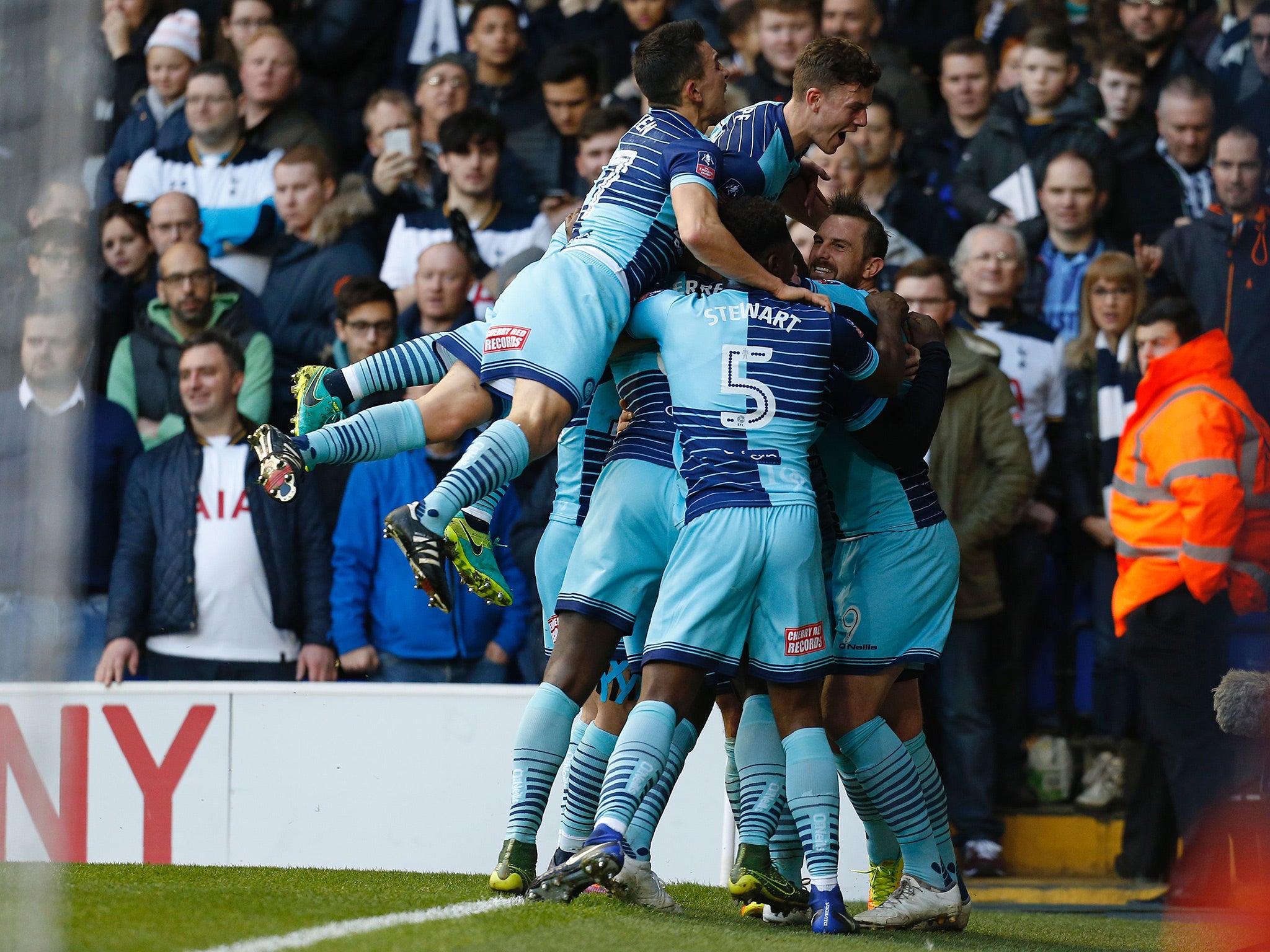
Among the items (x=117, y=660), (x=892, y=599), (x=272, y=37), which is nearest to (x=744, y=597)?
(x=892, y=599)

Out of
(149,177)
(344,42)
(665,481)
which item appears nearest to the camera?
(665,481)

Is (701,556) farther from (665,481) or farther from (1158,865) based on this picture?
(1158,865)

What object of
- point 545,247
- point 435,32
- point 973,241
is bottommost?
point 973,241

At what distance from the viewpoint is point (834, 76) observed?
19.0 feet

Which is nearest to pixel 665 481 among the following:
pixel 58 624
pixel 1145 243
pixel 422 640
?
pixel 58 624

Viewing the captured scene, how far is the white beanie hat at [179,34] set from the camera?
33.1ft

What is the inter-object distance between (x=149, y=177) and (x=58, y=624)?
6.57 metres

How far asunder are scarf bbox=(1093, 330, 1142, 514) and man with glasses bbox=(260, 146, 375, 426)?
3.98 meters

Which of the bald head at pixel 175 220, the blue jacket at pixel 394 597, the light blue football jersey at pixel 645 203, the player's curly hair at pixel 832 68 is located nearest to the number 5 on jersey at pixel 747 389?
the light blue football jersey at pixel 645 203

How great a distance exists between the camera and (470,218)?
9.11 m

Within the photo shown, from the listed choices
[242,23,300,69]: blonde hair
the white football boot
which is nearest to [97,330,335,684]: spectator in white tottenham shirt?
[242,23,300,69]: blonde hair

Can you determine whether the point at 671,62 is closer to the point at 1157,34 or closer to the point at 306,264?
the point at 306,264

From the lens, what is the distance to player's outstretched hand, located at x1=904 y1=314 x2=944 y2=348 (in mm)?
5805

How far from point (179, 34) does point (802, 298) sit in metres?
6.39
